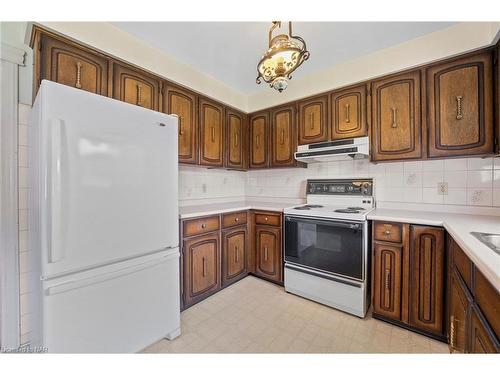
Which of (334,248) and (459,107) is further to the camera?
(334,248)

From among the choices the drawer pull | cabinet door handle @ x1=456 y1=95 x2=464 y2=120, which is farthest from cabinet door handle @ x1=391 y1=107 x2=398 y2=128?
the drawer pull

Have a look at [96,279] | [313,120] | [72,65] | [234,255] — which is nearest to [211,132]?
[313,120]

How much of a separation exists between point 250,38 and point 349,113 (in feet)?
3.75

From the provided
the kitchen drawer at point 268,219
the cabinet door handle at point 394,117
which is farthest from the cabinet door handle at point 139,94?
the cabinet door handle at point 394,117

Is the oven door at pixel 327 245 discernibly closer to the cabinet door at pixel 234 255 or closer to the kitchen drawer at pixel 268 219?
the kitchen drawer at pixel 268 219

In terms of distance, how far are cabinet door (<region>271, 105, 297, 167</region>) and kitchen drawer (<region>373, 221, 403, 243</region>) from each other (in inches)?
44.3

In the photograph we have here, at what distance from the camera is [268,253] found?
7.88ft

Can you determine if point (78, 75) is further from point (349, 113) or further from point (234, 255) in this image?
point (349, 113)

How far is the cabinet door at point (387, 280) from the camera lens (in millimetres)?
1649

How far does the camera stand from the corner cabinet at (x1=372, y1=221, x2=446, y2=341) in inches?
59.2

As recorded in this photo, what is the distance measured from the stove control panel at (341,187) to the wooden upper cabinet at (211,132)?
1.13m

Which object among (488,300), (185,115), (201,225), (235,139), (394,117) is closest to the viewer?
(488,300)

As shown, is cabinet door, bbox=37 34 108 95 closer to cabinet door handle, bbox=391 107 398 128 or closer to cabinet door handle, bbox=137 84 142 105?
cabinet door handle, bbox=137 84 142 105
